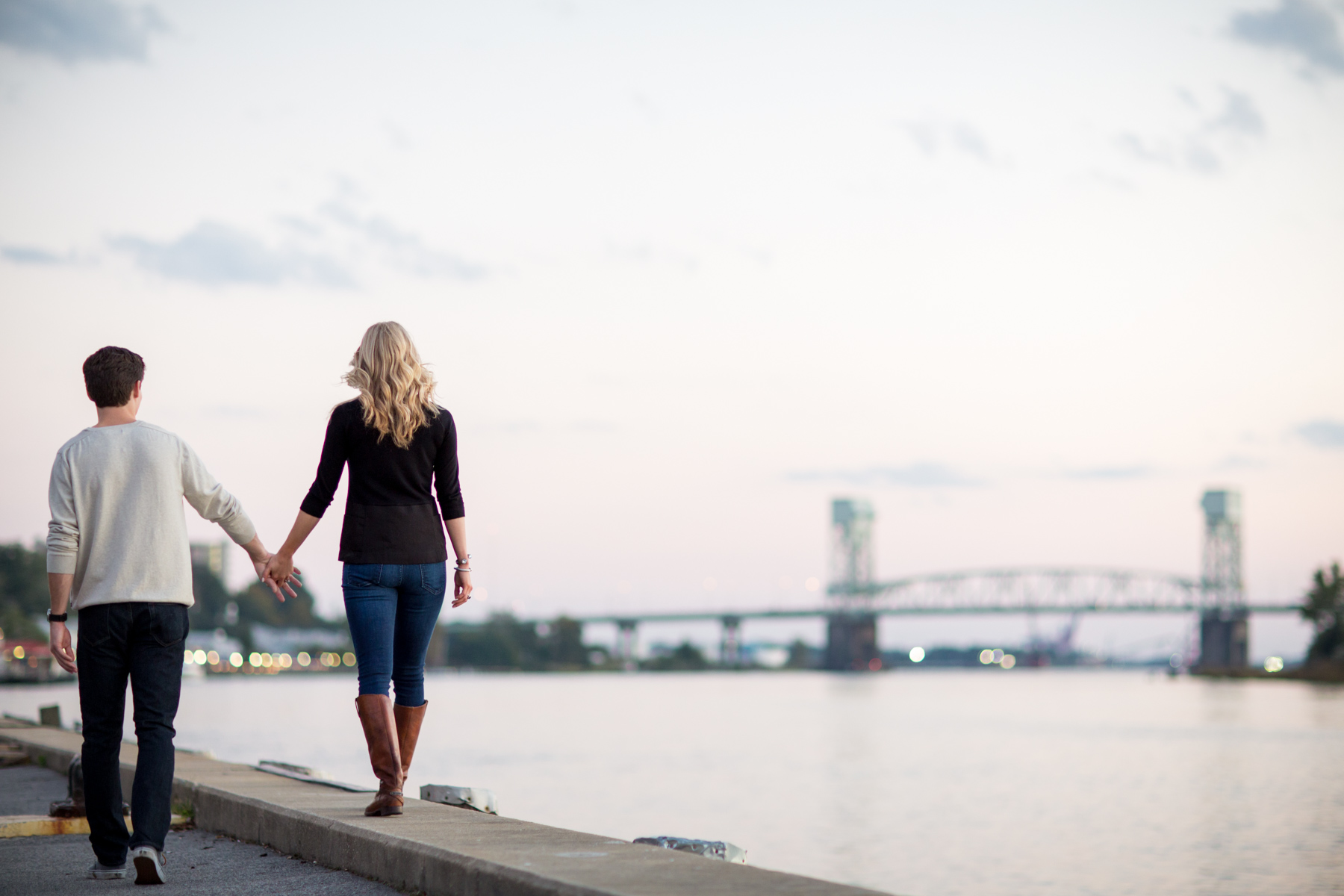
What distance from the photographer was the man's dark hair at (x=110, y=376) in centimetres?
576

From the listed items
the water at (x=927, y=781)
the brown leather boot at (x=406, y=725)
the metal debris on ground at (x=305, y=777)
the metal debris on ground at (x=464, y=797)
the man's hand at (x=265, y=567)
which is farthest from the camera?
the water at (x=927, y=781)

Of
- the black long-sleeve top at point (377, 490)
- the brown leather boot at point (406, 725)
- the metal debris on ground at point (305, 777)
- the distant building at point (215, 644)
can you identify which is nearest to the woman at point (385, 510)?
the black long-sleeve top at point (377, 490)

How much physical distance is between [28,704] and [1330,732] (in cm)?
5898

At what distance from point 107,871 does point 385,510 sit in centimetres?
185

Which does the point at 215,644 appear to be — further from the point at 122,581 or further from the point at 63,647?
the point at 122,581

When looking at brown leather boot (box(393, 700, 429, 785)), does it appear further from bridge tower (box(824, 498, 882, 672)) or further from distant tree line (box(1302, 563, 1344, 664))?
bridge tower (box(824, 498, 882, 672))

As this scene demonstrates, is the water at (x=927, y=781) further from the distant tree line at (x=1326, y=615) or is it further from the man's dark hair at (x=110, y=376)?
the distant tree line at (x=1326, y=615)

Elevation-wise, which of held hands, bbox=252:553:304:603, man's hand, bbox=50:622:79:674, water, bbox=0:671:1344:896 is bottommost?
water, bbox=0:671:1344:896

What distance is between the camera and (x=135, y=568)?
565 centimetres

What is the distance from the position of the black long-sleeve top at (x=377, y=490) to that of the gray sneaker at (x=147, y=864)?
1409 mm

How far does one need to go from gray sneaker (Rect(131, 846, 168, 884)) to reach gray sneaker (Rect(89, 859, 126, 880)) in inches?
5.9

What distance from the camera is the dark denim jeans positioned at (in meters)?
5.66

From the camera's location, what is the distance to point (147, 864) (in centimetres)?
568

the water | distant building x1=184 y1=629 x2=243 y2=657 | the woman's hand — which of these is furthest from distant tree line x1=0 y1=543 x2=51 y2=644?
the woman's hand
